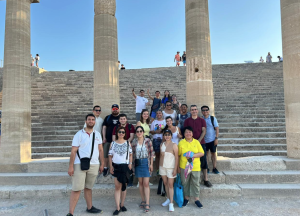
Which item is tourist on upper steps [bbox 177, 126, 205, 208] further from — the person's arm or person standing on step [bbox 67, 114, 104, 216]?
the person's arm

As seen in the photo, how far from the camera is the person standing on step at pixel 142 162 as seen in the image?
4.68m

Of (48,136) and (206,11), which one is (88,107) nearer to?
(48,136)

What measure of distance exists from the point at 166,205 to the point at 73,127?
18.8 ft

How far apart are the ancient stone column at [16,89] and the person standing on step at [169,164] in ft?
15.2

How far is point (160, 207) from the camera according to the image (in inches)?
188

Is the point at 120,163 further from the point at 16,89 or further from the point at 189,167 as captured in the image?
the point at 16,89

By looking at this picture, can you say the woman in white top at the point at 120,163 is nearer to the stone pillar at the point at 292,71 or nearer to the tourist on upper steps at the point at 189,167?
the tourist on upper steps at the point at 189,167

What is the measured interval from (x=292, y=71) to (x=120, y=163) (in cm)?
579

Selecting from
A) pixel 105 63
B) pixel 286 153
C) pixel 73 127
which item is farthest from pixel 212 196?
pixel 73 127

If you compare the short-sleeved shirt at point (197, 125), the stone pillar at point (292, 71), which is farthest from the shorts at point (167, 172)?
the stone pillar at point (292, 71)

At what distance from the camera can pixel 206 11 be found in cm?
700

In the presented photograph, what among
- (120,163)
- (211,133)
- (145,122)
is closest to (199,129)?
(211,133)

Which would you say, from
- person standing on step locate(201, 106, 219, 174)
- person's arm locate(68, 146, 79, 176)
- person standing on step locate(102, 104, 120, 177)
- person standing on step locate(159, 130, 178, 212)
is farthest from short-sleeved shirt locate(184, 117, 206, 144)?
person's arm locate(68, 146, 79, 176)

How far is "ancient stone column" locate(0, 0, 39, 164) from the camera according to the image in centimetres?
671
